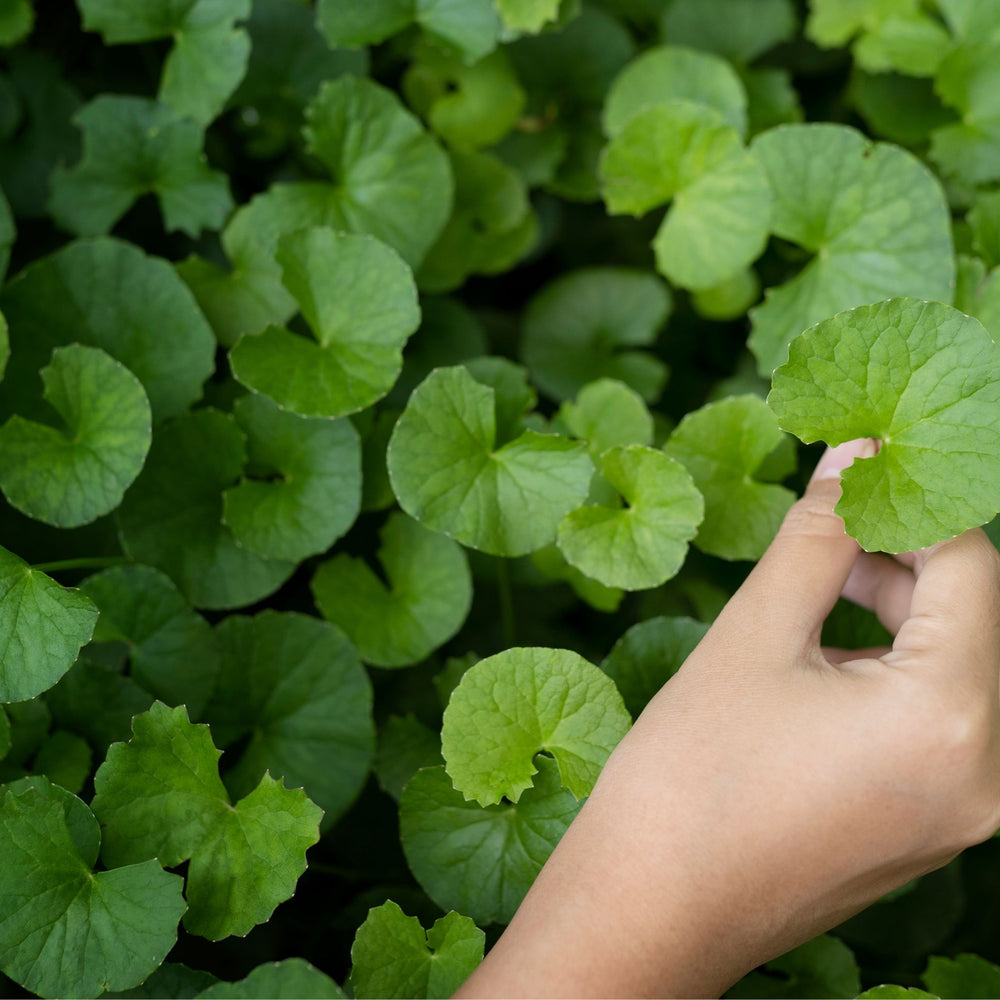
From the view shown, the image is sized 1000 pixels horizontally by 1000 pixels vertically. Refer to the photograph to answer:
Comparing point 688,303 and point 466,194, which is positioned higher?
point 466,194

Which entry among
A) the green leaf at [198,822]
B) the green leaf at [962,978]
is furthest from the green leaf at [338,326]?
the green leaf at [962,978]

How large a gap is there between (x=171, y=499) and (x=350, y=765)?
0.41m

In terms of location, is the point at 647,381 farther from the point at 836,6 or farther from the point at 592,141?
the point at 836,6

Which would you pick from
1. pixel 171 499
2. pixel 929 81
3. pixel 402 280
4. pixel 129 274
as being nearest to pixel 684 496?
pixel 402 280

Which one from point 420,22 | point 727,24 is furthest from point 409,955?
point 727,24

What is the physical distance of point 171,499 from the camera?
1186mm

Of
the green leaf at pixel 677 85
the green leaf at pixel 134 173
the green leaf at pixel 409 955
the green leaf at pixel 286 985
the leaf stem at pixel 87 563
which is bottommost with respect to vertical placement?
the green leaf at pixel 409 955

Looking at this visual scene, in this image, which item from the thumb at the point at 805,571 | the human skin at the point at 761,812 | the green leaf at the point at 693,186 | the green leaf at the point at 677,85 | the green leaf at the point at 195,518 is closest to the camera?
the human skin at the point at 761,812

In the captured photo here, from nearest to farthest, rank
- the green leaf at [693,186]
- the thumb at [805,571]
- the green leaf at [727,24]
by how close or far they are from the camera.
Result: the thumb at [805,571] < the green leaf at [693,186] < the green leaf at [727,24]

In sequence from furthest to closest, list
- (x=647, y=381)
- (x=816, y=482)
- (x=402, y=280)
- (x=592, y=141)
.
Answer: (x=592, y=141)
(x=647, y=381)
(x=402, y=280)
(x=816, y=482)

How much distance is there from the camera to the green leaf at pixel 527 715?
956 millimetres

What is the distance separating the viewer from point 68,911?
2.99ft

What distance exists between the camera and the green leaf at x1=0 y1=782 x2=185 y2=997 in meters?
0.89

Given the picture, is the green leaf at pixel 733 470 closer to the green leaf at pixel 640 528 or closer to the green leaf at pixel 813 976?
the green leaf at pixel 640 528
